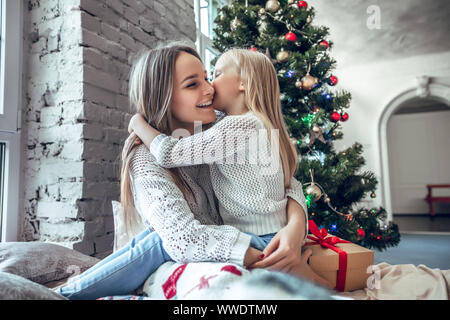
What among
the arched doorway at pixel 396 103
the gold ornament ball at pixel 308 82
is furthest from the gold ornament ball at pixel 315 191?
the arched doorway at pixel 396 103

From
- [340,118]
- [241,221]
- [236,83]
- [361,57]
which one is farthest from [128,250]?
[361,57]

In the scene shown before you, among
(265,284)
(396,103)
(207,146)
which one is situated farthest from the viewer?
(396,103)

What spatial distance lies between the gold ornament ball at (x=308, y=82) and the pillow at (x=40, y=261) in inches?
51.9

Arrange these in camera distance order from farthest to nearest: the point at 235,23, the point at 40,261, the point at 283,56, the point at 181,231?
the point at 235,23
the point at 283,56
the point at 40,261
the point at 181,231

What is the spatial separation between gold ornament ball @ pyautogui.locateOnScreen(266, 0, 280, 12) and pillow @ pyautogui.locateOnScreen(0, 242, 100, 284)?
155cm

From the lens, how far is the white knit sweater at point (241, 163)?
2.75ft

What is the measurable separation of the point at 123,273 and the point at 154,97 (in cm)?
53

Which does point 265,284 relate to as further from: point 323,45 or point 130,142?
point 323,45

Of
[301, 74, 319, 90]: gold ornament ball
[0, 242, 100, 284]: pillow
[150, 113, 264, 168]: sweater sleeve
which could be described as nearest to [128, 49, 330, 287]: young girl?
[150, 113, 264, 168]: sweater sleeve

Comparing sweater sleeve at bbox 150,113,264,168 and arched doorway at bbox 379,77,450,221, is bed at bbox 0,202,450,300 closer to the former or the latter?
sweater sleeve at bbox 150,113,264,168

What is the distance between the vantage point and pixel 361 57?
4750mm

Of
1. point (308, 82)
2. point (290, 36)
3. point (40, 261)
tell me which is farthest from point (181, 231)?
point (290, 36)

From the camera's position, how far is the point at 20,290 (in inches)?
23.2

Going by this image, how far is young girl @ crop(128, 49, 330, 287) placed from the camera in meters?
0.84
